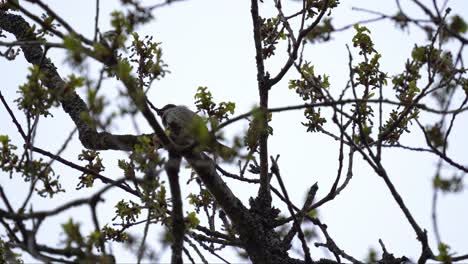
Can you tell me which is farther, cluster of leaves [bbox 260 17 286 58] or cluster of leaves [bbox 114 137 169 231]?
cluster of leaves [bbox 260 17 286 58]

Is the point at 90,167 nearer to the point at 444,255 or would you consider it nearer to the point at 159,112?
the point at 159,112

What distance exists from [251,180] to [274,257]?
0.56 m

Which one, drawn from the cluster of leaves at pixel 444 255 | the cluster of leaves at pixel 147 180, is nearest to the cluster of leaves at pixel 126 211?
the cluster of leaves at pixel 147 180

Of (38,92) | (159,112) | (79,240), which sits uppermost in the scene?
(159,112)

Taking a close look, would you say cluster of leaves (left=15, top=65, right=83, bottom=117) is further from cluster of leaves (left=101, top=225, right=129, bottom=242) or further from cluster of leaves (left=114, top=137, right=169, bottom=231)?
cluster of leaves (left=101, top=225, right=129, bottom=242)

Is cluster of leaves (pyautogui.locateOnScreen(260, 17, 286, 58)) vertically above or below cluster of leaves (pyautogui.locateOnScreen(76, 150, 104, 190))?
above

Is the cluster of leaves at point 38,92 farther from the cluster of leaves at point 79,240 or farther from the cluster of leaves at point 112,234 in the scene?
the cluster of leaves at point 112,234

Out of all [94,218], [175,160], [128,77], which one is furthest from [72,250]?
[128,77]

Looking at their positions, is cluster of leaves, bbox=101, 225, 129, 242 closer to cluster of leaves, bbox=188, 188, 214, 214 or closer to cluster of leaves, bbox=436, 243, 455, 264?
cluster of leaves, bbox=188, 188, 214, 214

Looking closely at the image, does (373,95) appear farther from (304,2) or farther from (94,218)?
(94,218)

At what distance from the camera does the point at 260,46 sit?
3705 millimetres

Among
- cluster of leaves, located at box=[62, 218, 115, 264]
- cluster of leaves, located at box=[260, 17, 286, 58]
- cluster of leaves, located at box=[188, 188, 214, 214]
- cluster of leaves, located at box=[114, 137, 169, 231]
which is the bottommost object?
cluster of leaves, located at box=[62, 218, 115, 264]

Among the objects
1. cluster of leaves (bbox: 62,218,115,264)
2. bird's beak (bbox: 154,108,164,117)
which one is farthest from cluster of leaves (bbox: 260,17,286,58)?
cluster of leaves (bbox: 62,218,115,264)

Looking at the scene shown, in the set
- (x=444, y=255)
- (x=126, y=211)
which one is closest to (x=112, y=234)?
(x=126, y=211)
